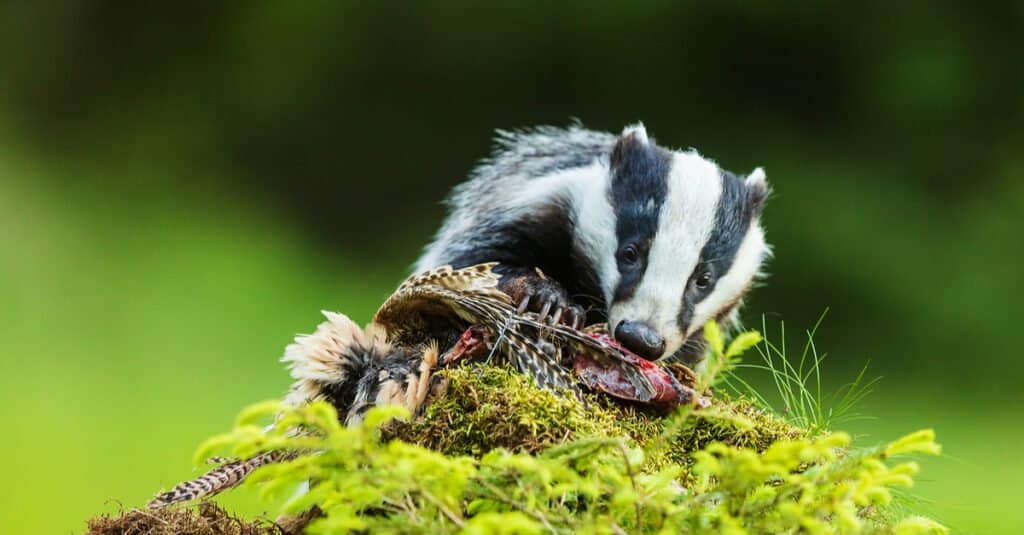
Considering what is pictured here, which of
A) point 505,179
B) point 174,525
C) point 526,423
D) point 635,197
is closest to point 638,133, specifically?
point 635,197

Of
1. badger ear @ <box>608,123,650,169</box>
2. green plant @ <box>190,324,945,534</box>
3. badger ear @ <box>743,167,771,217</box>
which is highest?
badger ear @ <box>608,123,650,169</box>

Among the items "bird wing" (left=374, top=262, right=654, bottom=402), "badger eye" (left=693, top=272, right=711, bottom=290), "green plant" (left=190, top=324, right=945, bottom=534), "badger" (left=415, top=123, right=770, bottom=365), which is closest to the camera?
"green plant" (left=190, top=324, right=945, bottom=534)

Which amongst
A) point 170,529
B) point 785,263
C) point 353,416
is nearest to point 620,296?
point 353,416

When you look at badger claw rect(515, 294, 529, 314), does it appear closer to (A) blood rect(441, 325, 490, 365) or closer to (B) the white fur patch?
(A) blood rect(441, 325, 490, 365)

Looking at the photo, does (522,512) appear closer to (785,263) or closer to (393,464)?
(393,464)

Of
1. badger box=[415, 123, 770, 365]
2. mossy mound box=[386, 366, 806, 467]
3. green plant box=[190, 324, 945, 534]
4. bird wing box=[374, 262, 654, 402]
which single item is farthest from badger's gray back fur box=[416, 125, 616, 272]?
green plant box=[190, 324, 945, 534]
